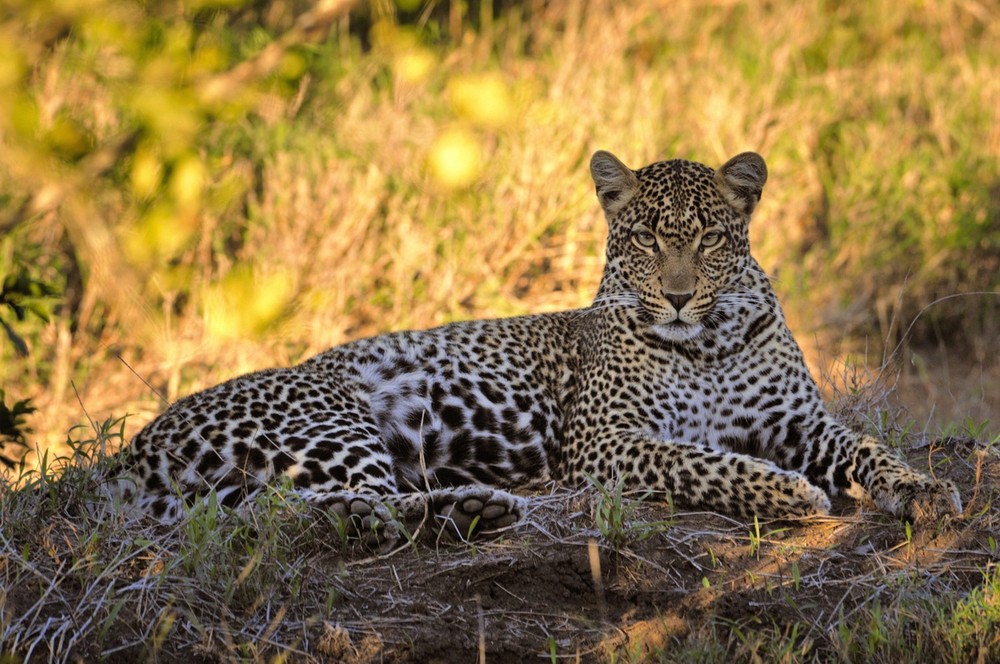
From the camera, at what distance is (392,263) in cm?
1102

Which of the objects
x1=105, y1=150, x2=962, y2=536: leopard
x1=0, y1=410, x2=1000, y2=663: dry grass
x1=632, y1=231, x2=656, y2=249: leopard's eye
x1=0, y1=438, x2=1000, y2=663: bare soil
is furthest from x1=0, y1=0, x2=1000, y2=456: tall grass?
x1=0, y1=438, x2=1000, y2=663: bare soil

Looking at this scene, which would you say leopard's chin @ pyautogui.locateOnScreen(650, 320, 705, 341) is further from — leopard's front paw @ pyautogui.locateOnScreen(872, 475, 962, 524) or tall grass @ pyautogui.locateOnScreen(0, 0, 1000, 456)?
tall grass @ pyautogui.locateOnScreen(0, 0, 1000, 456)

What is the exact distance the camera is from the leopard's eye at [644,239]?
652 cm

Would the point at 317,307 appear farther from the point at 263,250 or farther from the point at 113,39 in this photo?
the point at 113,39

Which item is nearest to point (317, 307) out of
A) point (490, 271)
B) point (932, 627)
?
point (490, 271)

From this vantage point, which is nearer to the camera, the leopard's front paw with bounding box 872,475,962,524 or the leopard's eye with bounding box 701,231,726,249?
the leopard's front paw with bounding box 872,475,962,524

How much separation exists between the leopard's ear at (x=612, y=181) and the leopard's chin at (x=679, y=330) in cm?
79

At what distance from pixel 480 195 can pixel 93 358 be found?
3.39 metres

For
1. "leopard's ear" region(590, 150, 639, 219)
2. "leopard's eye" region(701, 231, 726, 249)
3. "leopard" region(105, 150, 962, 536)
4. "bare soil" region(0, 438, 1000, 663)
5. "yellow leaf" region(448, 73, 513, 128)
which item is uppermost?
"yellow leaf" region(448, 73, 513, 128)

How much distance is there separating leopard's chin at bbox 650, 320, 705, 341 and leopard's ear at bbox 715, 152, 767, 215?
733mm

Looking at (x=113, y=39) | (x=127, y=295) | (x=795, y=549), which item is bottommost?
(x=795, y=549)

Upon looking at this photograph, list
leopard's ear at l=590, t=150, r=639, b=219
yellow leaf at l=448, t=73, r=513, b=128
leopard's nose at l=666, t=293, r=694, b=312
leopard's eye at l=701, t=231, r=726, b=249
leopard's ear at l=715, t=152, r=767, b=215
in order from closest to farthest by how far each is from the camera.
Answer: leopard's nose at l=666, t=293, r=694, b=312
leopard's eye at l=701, t=231, r=726, b=249
leopard's ear at l=715, t=152, r=767, b=215
leopard's ear at l=590, t=150, r=639, b=219
yellow leaf at l=448, t=73, r=513, b=128

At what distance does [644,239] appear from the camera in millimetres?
6551

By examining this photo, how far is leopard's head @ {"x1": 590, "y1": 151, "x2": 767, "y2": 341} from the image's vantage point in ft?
20.7
